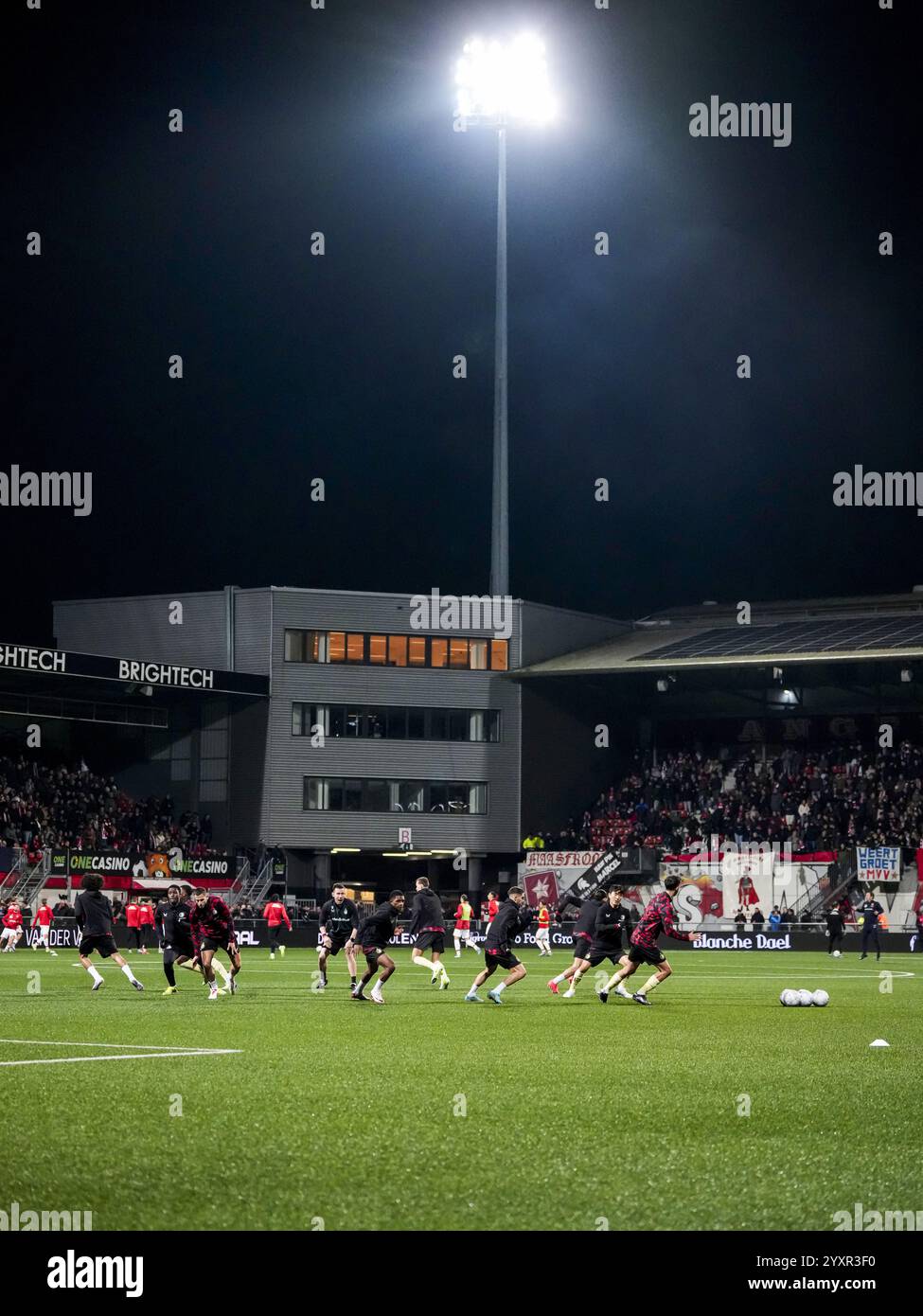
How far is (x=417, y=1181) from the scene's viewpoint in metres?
8.46

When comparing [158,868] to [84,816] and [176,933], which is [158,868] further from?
[176,933]

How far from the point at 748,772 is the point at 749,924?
48.1 feet

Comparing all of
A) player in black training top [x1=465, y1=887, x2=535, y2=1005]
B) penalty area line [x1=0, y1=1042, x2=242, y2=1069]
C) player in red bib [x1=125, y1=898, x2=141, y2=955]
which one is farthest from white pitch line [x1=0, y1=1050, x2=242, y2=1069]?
player in red bib [x1=125, y1=898, x2=141, y2=955]

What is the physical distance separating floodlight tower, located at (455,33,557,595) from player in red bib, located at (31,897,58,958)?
2327 centimetres

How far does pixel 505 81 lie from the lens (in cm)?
5853

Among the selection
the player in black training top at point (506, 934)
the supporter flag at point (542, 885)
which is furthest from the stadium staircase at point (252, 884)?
the player in black training top at point (506, 934)

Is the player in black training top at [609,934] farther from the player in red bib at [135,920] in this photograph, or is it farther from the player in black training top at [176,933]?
the player in red bib at [135,920]

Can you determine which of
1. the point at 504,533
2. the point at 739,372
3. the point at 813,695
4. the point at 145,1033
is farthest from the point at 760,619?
the point at 145,1033

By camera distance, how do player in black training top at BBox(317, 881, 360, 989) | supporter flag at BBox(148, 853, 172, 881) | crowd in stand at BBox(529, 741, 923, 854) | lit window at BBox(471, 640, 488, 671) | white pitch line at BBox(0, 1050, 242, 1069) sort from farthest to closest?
lit window at BBox(471, 640, 488, 671) → supporter flag at BBox(148, 853, 172, 881) → crowd in stand at BBox(529, 741, 923, 854) → player in black training top at BBox(317, 881, 360, 989) → white pitch line at BBox(0, 1050, 242, 1069)

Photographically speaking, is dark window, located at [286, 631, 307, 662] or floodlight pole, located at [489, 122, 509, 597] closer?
floodlight pole, located at [489, 122, 509, 597]

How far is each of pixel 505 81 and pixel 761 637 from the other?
92.7 feet

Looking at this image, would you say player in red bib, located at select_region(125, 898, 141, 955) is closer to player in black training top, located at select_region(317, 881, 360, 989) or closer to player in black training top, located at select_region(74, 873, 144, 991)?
player in black training top, located at select_region(317, 881, 360, 989)

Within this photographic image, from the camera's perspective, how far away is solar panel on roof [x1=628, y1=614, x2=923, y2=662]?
68.9 meters
